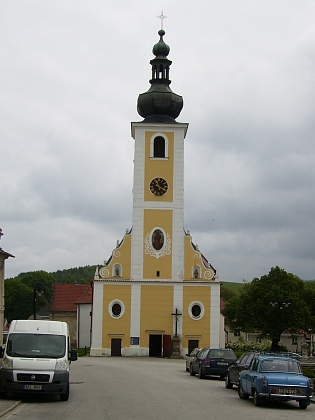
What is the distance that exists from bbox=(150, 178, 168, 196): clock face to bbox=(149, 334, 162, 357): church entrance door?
452 inches

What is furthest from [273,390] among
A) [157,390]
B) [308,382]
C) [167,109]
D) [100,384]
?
[167,109]

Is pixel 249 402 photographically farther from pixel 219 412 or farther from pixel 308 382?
pixel 219 412

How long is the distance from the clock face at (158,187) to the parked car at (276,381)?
38.8 meters

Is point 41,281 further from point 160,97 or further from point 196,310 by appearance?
point 160,97

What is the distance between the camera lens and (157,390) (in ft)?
72.8

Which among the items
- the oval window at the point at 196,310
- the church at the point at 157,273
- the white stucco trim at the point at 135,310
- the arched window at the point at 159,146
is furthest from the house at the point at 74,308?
the arched window at the point at 159,146

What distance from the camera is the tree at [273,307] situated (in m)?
64.1

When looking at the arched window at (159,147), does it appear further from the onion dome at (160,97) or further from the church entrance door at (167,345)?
the church entrance door at (167,345)

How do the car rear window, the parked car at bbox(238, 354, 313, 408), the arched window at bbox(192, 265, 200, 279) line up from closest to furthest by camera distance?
the parked car at bbox(238, 354, 313, 408) → the car rear window → the arched window at bbox(192, 265, 200, 279)

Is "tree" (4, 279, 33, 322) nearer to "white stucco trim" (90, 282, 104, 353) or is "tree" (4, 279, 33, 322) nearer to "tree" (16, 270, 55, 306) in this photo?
"tree" (16, 270, 55, 306)

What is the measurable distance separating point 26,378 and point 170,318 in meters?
38.5

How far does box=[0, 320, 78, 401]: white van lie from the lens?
60.4 ft

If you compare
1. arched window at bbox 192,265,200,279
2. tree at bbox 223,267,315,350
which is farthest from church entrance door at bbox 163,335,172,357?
tree at bbox 223,267,315,350

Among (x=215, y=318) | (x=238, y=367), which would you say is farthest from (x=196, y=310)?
(x=238, y=367)
